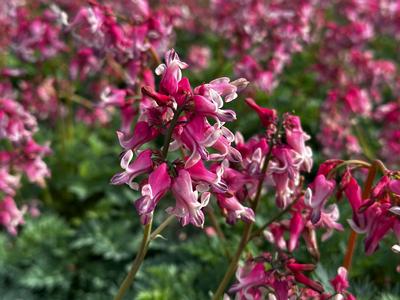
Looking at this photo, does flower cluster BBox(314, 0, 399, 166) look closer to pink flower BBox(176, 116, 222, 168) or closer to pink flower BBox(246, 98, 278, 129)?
pink flower BBox(246, 98, 278, 129)

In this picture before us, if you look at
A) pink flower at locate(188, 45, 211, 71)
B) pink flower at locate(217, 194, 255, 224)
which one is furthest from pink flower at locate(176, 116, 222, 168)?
pink flower at locate(188, 45, 211, 71)

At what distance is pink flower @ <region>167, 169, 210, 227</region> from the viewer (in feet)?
5.44

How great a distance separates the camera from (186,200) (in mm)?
1664

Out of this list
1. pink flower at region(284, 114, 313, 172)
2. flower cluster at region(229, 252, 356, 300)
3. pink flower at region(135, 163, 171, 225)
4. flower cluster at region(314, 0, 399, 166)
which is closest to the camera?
pink flower at region(135, 163, 171, 225)

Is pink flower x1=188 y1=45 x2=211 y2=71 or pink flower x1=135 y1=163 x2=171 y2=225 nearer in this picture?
pink flower x1=135 y1=163 x2=171 y2=225

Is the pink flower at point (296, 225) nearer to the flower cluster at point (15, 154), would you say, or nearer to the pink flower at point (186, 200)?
the pink flower at point (186, 200)

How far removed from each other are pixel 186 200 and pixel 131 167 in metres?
0.19

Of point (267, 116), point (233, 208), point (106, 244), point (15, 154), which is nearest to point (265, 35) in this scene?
point (106, 244)

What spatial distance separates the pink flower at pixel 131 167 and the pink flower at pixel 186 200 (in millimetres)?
96

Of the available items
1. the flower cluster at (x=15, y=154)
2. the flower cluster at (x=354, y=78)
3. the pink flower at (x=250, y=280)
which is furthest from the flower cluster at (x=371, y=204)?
the flower cluster at (x=354, y=78)

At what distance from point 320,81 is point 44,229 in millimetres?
2850

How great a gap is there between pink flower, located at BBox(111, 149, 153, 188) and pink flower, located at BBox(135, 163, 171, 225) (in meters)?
0.04

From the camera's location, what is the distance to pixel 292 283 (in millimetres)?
1968

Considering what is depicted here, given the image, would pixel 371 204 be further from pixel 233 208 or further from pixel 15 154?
pixel 15 154
